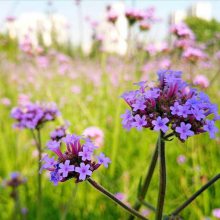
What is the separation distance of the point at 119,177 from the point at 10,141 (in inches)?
44.1

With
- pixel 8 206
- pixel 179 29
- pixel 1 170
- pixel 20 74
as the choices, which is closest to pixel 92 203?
pixel 8 206

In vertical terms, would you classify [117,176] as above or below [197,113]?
below

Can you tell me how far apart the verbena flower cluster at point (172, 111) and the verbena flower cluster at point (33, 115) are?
0.63 meters

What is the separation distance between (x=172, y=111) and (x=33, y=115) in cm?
82

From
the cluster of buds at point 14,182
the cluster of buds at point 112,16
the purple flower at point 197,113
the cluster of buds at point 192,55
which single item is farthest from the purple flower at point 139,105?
the cluster of buds at point 112,16

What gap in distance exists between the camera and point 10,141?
3.14 m

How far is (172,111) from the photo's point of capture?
868mm

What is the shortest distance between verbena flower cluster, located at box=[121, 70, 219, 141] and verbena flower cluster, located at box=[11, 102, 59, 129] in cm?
63

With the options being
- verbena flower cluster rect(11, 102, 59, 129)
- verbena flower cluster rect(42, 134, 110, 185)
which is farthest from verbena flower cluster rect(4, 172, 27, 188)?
verbena flower cluster rect(42, 134, 110, 185)

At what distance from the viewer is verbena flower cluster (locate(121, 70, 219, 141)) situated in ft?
2.81

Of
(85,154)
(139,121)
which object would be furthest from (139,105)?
(85,154)

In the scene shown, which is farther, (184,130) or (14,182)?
(14,182)

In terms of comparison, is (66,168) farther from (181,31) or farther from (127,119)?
(181,31)

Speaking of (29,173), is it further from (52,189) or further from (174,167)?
(174,167)
